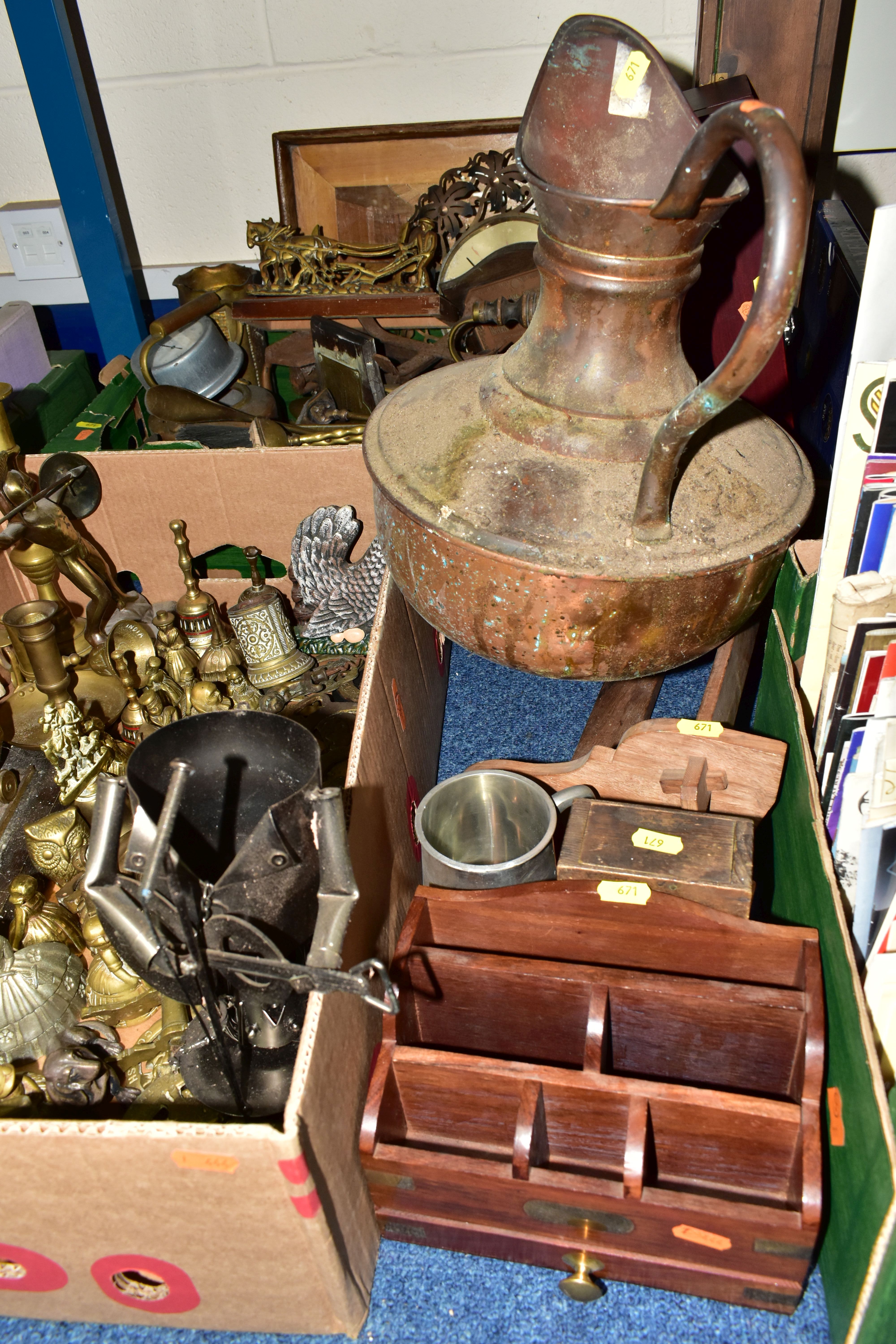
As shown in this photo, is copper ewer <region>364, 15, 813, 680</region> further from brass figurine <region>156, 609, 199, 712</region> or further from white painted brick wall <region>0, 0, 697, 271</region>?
white painted brick wall <region>0, 0, 697, 271</region>

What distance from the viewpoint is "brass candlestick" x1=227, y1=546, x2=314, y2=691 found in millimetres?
1500

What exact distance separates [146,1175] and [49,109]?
90.7 inches

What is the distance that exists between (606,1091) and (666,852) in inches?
10.2

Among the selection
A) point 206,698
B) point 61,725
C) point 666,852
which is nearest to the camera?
point 666,852

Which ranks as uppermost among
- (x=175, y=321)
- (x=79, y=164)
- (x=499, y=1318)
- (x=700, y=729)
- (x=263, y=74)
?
(x=263, y=74)

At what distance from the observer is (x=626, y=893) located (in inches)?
36.6

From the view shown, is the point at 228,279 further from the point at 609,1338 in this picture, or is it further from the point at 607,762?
the point at 609,1338

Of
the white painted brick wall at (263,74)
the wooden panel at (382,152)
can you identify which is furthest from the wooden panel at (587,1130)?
the white painted brick wall at (263,74)

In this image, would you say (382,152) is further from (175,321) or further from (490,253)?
(175,321)

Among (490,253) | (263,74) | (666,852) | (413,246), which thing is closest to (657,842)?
(666,852)

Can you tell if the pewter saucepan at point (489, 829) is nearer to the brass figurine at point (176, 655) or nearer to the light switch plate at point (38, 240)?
the brass figurine at point (176, 655)

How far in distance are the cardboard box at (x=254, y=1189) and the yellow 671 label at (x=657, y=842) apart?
0.30 metres

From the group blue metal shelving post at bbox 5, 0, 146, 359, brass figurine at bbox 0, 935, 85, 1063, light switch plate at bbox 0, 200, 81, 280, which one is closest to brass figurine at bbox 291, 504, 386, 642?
brass figurine at bbox 0, 935, 85, 1063

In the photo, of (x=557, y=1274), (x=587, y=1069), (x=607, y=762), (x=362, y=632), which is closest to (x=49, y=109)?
(x=362, y=632)
